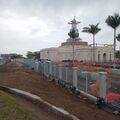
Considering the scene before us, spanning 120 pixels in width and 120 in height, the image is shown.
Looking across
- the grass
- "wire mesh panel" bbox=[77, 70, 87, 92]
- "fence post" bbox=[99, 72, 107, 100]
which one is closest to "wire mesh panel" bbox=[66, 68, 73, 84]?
"wire mesh panel" bbox=[77, 70, 87, 92]

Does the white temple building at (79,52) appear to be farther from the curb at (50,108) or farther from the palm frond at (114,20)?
the curb at (50,108)

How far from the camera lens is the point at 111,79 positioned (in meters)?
11.5

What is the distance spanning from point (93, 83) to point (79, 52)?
309 ft

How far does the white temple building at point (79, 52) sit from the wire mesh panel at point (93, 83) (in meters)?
82.6

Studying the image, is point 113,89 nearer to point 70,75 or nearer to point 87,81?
point 87,81

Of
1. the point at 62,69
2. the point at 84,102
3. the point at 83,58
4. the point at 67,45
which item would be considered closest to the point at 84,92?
the point at 84,102

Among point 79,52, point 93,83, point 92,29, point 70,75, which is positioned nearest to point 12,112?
point 93,83

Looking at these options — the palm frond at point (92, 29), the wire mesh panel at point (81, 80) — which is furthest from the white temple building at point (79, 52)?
the wire mesh panel at point (81, 80)

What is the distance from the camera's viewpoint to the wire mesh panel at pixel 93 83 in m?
12.5

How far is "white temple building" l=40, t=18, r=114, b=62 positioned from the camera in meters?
103

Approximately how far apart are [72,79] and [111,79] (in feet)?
18.6

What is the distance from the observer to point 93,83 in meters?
13.1

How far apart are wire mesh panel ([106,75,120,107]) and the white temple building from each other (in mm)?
84679

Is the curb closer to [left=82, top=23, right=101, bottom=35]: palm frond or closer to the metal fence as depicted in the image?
the metal fence
